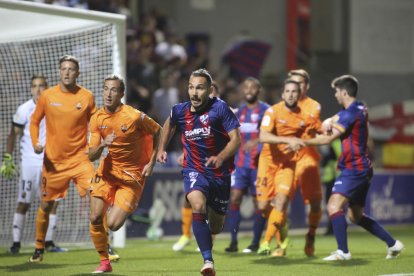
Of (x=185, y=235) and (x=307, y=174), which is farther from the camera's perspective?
(x=185, y=235)

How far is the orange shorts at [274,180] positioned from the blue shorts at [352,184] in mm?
694

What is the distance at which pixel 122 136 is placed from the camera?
10.5 meters

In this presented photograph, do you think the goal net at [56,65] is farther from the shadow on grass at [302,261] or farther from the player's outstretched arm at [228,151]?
the player's outstretched arm at [228,151]

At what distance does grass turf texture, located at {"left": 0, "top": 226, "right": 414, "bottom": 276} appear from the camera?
10719 millimetres

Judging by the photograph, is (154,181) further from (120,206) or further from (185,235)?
(120,206)

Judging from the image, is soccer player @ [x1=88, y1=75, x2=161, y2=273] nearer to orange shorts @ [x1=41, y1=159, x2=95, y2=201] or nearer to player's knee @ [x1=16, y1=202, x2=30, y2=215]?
orange shorts @ [x1=41, y1=159, x2=95, y2=201]

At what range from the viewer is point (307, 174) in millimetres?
12688

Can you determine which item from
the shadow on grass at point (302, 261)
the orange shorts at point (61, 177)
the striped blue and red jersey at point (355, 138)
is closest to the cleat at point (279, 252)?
the shadow on grass at point (302, 261)

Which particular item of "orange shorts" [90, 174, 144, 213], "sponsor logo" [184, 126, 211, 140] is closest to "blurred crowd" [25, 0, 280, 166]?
"orange shorts" [90, 174, 144, 213]

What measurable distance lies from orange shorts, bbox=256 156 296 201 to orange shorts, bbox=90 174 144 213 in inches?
94.6

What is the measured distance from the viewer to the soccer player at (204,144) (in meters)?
9.55

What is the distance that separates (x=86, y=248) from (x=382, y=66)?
13.3m

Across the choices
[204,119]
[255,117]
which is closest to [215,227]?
[204,119]

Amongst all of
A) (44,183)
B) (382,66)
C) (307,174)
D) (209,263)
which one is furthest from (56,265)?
(382,66)
